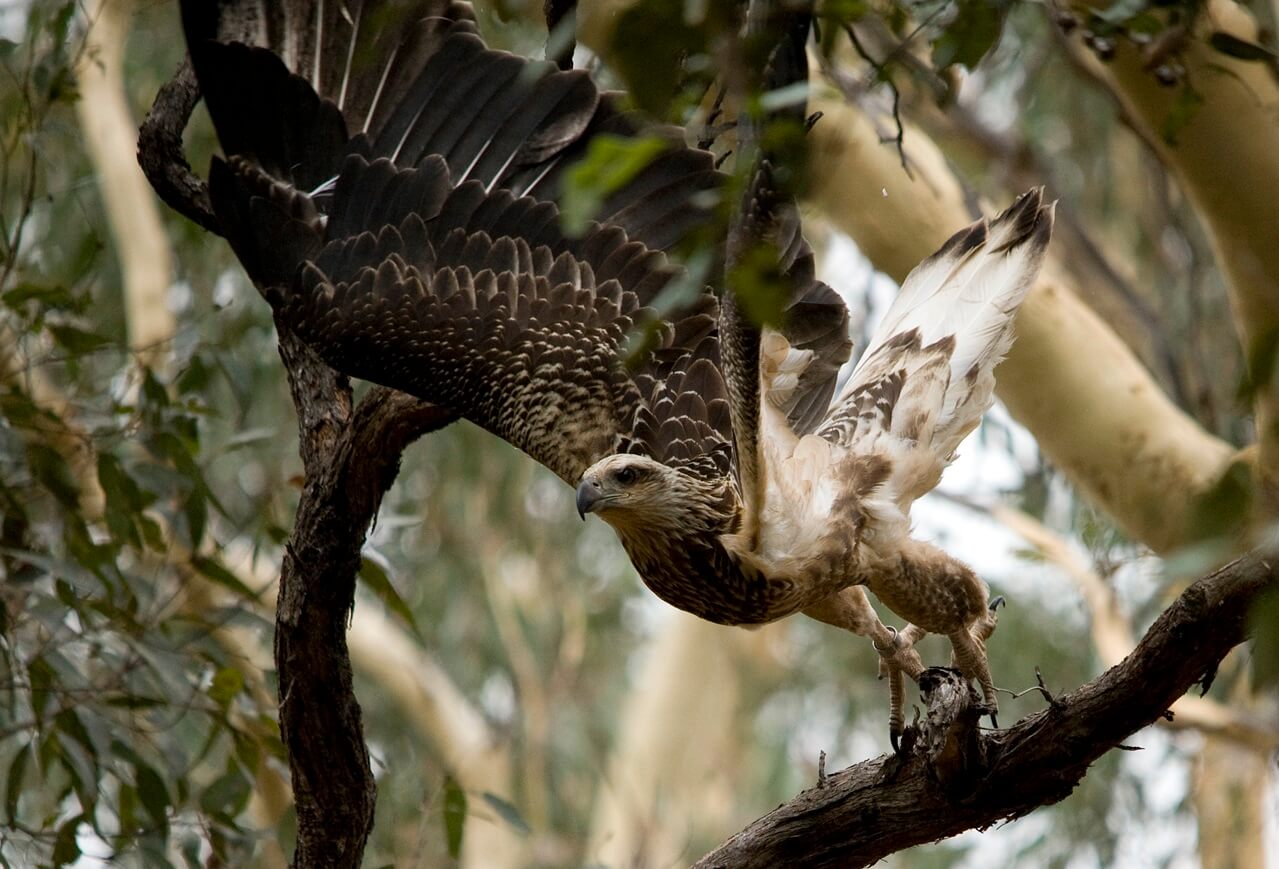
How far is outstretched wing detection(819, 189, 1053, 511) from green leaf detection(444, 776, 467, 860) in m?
1.10

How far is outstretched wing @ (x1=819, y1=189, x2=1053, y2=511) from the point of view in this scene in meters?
3.07

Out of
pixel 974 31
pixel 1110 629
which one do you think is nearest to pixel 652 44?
pixel 974 31

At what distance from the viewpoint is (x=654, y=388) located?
115 inches

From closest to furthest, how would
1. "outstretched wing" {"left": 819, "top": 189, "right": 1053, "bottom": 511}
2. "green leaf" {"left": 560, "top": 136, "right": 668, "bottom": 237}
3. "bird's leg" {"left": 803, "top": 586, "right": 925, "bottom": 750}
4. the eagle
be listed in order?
"green leaf" {"left": 560, "top": 136, "right": 668, "bottom": 237}, the eagle, "bird's leg" {"left": 803, "top": 586, "right": 925, "bottom": 750}, "outstretched wing" {"left": 819, "top": 189, "right": 1053, "bottom": 511}

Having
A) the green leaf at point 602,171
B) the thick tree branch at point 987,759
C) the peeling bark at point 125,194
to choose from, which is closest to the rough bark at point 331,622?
the thick tree branch at point 987,759

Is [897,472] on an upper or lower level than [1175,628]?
upper

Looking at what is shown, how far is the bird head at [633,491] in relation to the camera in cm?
271

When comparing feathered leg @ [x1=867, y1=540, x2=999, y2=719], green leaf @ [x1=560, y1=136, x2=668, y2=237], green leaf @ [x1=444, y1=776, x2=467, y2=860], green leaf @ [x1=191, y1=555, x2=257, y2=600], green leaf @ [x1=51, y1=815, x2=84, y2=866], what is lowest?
green leaf @ [x1=560, y1=136, x2=668, y2=237]

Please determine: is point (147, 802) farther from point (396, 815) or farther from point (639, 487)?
point (396, 815)

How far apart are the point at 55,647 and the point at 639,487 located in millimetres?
1320

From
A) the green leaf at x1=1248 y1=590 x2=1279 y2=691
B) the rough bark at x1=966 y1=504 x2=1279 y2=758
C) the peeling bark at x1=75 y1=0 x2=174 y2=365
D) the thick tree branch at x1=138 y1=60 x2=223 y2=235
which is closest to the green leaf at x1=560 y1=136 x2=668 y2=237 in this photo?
the green leaf at x1=1248 y1=590 x2=1279 y2=691

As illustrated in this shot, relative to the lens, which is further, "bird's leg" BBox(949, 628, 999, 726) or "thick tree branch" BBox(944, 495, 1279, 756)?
"thick tree branch" BBox(944, 495, 1279, 756)

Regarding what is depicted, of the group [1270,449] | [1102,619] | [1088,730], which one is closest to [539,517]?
[1102,619]

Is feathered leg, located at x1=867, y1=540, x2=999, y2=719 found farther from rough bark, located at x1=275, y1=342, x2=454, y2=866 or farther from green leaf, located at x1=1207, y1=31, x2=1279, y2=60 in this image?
green leaf, located at x1=1207, y1=31, x2=1279, y2=60
